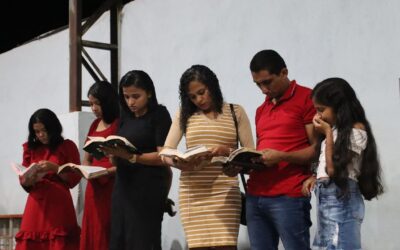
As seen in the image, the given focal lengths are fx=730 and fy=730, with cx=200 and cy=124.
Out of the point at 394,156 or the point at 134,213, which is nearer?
the point at 134,213

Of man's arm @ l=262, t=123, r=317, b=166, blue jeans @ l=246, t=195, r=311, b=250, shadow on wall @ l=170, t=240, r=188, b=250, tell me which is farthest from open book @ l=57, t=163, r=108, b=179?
shadow on wall @ l=170, t=240, r=188, b=250

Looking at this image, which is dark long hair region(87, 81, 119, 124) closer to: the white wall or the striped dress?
the striped dress

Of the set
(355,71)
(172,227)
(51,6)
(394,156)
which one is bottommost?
(172,227)

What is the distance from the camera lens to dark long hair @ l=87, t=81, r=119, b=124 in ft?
13.7

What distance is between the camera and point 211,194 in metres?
3.31

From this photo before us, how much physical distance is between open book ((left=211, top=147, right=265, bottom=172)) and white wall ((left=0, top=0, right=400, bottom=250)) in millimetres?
1193

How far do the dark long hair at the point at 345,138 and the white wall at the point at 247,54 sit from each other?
43.4 inches

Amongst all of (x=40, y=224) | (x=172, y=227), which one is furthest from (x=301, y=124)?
(x=172, y=227)

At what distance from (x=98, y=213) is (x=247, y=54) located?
1.63 meters

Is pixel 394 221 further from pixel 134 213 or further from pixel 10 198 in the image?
pixel 10 198

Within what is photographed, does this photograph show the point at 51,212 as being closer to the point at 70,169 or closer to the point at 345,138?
the point at 70,169

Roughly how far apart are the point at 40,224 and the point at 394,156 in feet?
6.87

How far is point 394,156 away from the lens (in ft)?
13.1

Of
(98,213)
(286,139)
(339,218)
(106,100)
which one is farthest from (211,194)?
(106,100)
